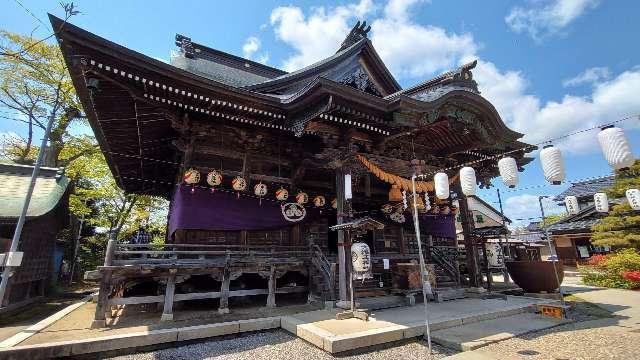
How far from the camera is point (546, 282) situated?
11.0 metres

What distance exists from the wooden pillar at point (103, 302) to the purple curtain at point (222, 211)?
7.04 feet

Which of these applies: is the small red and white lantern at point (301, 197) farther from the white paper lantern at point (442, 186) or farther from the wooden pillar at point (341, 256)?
the white paper lantern at point (442, 186)

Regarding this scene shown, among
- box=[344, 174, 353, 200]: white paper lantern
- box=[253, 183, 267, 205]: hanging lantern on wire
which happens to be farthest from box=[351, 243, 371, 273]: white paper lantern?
box=[253, 183, 267, 205]: hanging lantern on wire

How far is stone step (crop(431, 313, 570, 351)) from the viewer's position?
6133 millimetres

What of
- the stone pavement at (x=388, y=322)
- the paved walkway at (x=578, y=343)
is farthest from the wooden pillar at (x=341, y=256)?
the paved walkway at (x=578, y=343)

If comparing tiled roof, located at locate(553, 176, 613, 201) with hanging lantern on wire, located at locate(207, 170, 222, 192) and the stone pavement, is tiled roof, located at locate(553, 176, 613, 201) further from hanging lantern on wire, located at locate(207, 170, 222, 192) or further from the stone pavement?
hanging lantern on wire, located at locate(207, 170, 222, 192)

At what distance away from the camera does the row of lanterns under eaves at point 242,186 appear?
9.10m

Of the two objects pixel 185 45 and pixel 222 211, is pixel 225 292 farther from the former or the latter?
pixel 185 45

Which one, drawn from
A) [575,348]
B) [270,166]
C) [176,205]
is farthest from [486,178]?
[176,205]

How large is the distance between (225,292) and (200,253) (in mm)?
1276

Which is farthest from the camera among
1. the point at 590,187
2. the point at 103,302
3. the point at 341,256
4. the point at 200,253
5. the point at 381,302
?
the point at 590,187

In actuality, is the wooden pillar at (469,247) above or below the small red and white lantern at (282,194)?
below

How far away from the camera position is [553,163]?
6867 mm

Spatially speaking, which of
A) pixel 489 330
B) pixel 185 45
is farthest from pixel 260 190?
pixel 185 45
